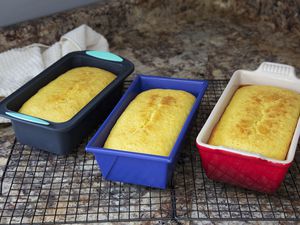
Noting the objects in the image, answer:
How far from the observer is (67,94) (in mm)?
1041

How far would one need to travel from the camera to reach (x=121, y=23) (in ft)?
5.42

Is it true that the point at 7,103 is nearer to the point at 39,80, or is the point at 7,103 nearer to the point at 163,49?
the point at 39,80

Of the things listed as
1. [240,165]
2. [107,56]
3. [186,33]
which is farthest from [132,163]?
[186,33]

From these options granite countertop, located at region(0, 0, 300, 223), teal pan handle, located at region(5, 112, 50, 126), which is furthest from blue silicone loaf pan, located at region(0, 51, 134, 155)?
granite countertop, located at region(0, 0, 300, 223)

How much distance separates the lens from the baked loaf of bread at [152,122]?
88 centimetres

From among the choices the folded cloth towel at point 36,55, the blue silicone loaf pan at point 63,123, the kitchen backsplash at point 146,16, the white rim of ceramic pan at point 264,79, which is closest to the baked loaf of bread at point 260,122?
the white rim of ceramic pan at point 264,79

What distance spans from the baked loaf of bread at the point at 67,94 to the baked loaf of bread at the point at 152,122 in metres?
0.12

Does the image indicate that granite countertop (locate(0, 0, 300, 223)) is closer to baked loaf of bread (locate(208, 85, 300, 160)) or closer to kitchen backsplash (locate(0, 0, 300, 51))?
kitchen backsplash (locate(0, 0, 300, 51))

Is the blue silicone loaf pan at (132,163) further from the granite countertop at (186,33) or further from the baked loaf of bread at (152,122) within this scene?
the granite countertop at (186,33)

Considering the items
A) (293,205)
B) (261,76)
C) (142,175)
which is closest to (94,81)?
(142,175)

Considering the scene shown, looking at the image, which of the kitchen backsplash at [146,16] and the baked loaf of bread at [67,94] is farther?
the kitchen backsplash at [146,16]

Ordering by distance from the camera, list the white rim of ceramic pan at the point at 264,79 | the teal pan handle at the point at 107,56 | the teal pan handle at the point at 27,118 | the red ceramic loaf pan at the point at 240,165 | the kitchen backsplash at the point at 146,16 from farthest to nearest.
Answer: the kitchen backsplash at the point at 146,16 < the teal pan handle at the point at 107,56 < the white rim of ceramic pan at the point at 264,79 < the teal pan handle at the point at 27,118 < the red ceramic loaf pan at the point at 240,165

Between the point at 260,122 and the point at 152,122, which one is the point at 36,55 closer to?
the point at 152,122

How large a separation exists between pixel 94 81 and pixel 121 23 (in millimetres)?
616
